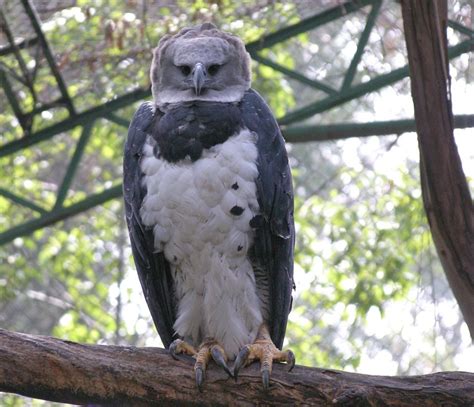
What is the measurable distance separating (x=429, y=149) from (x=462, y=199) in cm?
19

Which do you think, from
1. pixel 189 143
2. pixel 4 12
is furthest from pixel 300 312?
pixel 189 143

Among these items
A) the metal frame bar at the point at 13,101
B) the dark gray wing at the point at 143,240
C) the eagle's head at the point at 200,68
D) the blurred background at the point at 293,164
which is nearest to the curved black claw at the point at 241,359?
the dark gray wing at the point at 143,240

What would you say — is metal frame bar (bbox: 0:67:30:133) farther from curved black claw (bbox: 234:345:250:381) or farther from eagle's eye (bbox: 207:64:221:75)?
curved black claw (bbox: 234:345:250:381)

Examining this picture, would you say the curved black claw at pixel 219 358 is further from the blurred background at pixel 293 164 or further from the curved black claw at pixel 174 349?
the blurred background at pixel 293 164

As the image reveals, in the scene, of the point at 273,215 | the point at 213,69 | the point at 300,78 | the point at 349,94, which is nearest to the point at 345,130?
the point at 349,94

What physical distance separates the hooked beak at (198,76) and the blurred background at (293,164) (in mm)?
1196

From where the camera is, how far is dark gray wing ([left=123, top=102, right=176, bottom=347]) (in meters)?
3.25

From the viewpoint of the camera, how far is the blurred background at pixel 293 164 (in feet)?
15.3

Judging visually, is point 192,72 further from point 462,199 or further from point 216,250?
point 462,199

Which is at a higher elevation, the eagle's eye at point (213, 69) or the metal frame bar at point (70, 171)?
the metal frame bar at point (70, 171)

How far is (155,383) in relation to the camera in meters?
2.79

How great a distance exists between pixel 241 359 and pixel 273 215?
20.1 inches

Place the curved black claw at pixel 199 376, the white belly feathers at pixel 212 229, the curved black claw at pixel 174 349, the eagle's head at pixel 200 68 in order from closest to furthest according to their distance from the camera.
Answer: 1. the curved black claw at pixel 199 376
2. the curved black claw at pixel 174 349
3. the white belly feathers at pixel 212 229
4. the eagle's head at pixel 200 68

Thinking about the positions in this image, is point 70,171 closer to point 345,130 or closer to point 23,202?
point 23,202
